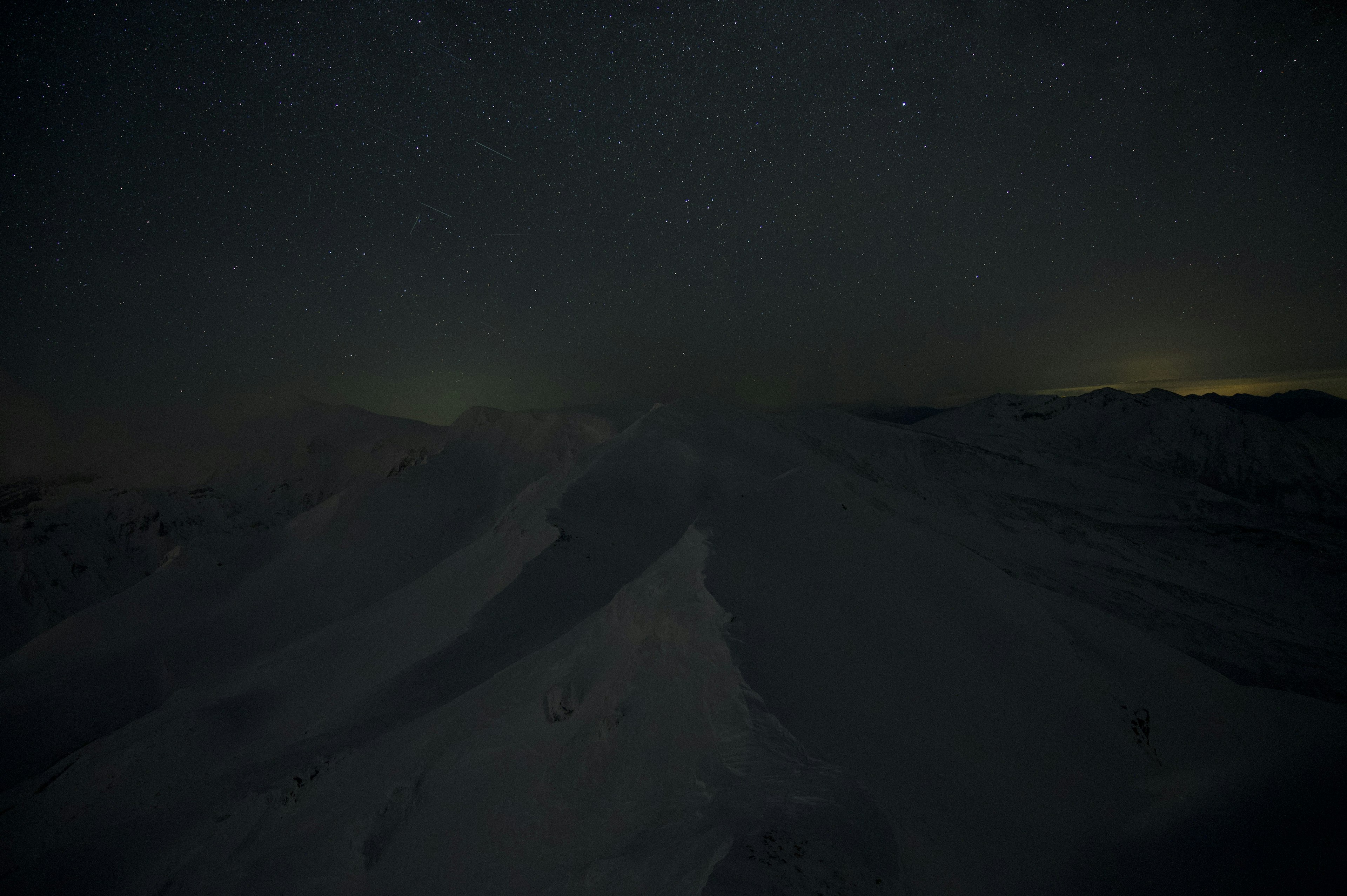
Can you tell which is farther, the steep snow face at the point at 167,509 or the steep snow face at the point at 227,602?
the steep snow face at the point at 167,509

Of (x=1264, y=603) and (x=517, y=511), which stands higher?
(x=517, y=511)

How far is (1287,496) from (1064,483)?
409ft

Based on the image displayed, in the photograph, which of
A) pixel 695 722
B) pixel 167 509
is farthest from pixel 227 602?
pixel 167 509

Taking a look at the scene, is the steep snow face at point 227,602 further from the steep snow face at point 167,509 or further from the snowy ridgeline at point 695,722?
the steep snow face at point 167,509

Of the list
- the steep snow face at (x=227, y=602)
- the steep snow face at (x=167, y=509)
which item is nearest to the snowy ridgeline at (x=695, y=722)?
the steep snow face at (x=227, y=602)

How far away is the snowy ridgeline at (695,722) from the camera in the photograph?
770 cm

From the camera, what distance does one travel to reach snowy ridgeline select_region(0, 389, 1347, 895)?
7699 mm

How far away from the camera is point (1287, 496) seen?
168250 mm

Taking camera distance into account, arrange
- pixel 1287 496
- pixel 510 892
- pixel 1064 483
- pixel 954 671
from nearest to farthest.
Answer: pixel 510 892 → pixel 954 671 → pixel 1064 483 → pixel 1287 496

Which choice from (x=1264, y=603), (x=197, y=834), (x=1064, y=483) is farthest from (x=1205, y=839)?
(x=1064, y=483)

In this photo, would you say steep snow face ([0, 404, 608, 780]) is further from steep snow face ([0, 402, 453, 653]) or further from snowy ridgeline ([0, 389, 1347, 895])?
steep snow face ([0, 402, 453, 653])

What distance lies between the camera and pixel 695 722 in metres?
9.08

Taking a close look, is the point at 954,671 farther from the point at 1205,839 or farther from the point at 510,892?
the point at 510,892

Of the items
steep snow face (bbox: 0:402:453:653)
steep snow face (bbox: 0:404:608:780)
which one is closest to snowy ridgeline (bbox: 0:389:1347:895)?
steep snow face (bbox: 0:404:608:780)
